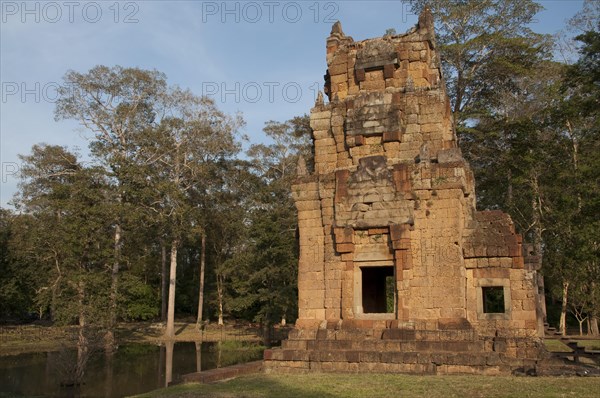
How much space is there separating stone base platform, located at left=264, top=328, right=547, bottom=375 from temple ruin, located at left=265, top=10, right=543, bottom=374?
0.07ft

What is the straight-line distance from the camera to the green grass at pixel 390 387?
7.83 m

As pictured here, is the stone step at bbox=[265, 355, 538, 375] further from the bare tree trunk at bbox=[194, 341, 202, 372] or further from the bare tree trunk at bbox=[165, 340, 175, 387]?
the bare tree trunk at bbox=[194, 341, 202, 372]

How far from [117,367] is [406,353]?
15254mm

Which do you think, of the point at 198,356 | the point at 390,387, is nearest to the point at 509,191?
the point at 198,356

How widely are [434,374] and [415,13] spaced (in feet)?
68.9

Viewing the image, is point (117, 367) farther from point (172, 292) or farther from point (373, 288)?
point (373, 288)

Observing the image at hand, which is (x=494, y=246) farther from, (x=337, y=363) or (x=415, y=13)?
(x=415, y=13)

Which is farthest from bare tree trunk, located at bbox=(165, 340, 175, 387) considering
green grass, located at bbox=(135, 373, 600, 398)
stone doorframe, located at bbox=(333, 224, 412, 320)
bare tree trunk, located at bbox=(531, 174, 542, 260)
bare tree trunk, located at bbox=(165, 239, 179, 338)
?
bare tree trunk, located at bbox=(531, 174, 542, 260)

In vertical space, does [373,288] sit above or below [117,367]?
above

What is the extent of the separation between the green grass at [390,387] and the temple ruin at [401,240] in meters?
1.13

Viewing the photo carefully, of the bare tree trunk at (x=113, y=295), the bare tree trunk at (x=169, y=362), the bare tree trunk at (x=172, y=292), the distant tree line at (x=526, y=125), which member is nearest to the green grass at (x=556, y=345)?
the distant tree line at (x=526, y=125)

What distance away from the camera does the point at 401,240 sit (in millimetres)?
11750

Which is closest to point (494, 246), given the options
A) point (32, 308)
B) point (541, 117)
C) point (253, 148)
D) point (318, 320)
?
point (318, 320)

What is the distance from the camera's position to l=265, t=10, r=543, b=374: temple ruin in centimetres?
1104
